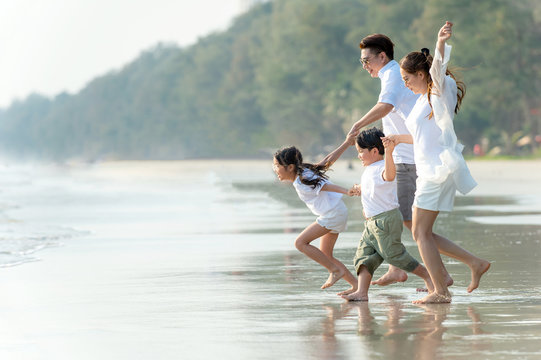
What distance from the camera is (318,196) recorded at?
7797 millimetres

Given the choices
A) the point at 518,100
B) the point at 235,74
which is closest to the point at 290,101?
the point at 235,74

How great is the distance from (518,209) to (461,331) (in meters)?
11.7

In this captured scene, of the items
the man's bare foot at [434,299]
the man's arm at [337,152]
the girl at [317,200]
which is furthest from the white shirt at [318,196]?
the man's bare foot at [434,299]

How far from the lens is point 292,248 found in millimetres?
11352

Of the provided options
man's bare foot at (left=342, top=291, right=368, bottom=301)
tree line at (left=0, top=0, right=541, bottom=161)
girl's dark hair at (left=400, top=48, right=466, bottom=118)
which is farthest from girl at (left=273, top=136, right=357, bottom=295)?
tree line at (left=0, top=0, right=541, bottom=161)

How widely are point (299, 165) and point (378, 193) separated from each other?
2.19 feet

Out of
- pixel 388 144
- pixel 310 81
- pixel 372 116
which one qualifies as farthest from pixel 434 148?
pixel 310 81

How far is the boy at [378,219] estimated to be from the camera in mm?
7250

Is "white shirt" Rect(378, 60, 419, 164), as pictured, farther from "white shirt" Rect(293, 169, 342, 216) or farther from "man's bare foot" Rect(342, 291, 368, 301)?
"man's bare foot" Rect(342, 291, 368, 301)

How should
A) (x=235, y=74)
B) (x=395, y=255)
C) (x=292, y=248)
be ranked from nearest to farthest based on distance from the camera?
(x=395, y=255) < (x=292, y=248) < (x=235, y=74)

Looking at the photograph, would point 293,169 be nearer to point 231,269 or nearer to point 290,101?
point 231,269

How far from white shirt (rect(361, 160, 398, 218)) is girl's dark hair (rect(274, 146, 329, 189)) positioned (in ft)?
1.09

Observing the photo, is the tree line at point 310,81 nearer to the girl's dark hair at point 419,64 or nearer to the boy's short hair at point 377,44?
the boy's short hair at point 377,44

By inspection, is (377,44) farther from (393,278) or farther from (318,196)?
(393,278)
